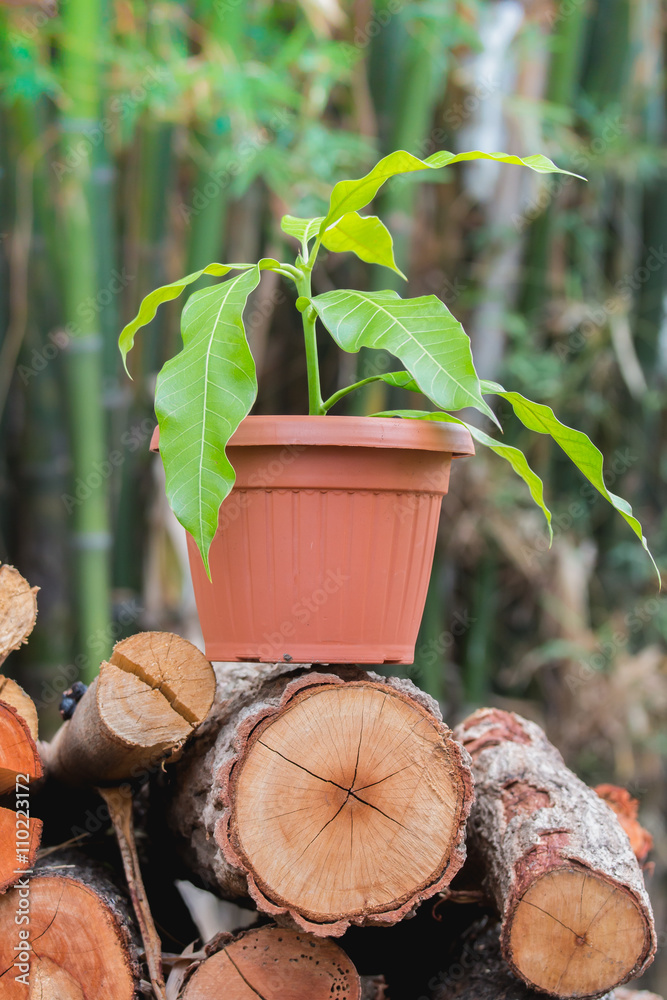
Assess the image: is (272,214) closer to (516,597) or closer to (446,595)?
(446,595)

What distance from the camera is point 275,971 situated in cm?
92

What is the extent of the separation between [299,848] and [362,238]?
68cm

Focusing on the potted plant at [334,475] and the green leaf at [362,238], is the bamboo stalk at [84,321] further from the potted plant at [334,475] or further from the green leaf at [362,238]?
the green leaf at [362,238]

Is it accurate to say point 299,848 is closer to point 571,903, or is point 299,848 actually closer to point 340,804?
point 340,804

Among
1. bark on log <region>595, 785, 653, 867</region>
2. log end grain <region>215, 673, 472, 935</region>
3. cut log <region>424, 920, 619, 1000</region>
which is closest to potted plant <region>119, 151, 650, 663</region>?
log end grain <region>215, 673, 472, 935</region>

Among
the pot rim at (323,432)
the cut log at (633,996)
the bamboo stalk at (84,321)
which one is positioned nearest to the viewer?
the pot rim at (323,432)

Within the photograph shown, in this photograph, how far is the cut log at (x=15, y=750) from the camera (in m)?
0.91

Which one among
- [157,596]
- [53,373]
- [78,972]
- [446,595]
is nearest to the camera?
[78,972]

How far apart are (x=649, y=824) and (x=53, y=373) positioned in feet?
7.86

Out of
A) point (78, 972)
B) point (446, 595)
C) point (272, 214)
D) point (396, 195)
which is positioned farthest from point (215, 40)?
point (78, 972)

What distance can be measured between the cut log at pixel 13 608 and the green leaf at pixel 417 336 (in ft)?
1.56

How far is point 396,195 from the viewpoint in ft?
7.61

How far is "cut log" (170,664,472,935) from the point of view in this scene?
84 cm

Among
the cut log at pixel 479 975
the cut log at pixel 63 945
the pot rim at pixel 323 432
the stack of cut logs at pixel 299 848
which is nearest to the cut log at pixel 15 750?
the stack of cut logs at pixel 299 848
